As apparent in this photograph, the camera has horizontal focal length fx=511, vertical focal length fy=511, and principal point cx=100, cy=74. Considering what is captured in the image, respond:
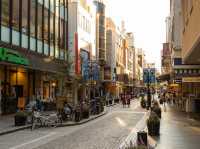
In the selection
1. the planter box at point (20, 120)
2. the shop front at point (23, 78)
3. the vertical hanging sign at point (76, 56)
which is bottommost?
the planter box at point (20, 120)

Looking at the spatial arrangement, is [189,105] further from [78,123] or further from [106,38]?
[106,38]

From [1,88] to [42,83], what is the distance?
10147mm

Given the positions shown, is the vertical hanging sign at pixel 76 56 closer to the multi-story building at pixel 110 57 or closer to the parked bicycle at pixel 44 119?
the parked bicycle at pixel 44 119

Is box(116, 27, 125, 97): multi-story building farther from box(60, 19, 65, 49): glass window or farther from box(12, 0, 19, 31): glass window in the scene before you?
box(12, 0, 19, 31): glass window

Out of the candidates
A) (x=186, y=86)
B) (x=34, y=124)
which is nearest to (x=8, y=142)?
(x=34, y=124)

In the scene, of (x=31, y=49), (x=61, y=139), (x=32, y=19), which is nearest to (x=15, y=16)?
(x=32, y=19)

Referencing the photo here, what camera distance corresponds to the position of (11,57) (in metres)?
35.3

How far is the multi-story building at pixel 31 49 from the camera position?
36312mm

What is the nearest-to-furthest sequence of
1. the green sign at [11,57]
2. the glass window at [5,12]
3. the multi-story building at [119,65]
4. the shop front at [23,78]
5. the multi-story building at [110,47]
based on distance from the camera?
the green sign at [11,57] → the glass window at [5,12] → the shop front at [23,78] → the multi-story building at [110,47] → the multi-story building at [119,65]

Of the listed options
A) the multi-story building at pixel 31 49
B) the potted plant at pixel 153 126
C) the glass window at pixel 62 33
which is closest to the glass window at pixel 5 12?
the multi-story building at pixel 31 49

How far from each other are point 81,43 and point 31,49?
23.9 metres

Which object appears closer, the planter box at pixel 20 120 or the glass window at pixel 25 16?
the planter box at pixel 20 120

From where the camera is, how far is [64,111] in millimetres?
32000

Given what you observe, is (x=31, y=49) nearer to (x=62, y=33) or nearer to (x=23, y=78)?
(x=23, y=78)
